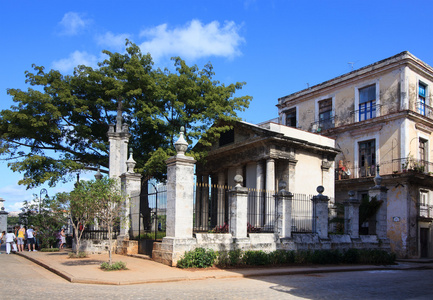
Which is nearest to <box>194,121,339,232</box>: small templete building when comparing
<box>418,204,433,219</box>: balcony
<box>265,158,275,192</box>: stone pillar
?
<box>265,158,275,192</box>: stone pillar

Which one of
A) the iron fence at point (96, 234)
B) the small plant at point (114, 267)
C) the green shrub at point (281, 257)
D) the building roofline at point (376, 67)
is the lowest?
the green shrub at point (281, 257)

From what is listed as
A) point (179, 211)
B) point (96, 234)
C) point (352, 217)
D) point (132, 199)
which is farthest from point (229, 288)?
point (352, 217)

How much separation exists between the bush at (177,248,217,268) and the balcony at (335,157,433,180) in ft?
56.5

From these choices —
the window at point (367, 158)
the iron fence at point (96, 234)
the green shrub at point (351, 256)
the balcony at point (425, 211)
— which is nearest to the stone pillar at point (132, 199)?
the iron fence at point (96, 234)

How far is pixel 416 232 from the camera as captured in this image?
24953mm

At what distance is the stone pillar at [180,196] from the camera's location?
12531mm

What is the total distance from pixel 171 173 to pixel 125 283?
4.29 metres

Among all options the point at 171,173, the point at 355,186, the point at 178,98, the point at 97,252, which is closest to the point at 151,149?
the point at 178,98

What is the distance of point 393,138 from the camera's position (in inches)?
1030

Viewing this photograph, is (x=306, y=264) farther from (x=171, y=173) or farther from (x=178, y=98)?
(x=178, y=98)

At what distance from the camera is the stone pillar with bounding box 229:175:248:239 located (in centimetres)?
1356

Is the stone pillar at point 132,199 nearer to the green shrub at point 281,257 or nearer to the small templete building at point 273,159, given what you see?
the small templete building at point 273,159

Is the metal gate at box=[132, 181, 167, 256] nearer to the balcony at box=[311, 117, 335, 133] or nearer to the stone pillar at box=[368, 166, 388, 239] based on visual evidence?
the stone pillar at box=[368, 166, 388, 239]

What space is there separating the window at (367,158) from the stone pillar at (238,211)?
53.0 ft
